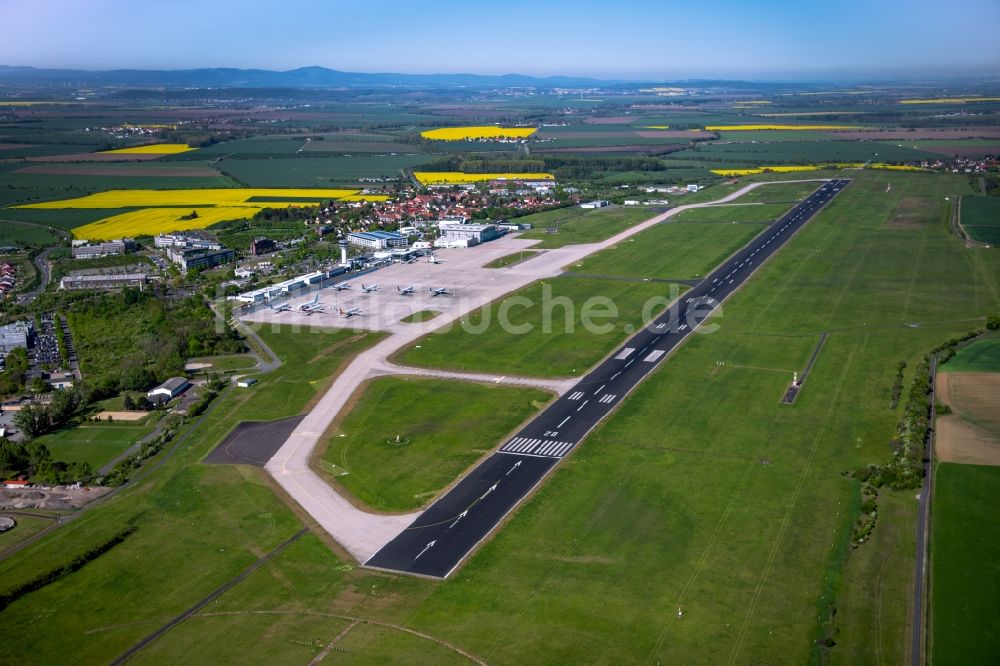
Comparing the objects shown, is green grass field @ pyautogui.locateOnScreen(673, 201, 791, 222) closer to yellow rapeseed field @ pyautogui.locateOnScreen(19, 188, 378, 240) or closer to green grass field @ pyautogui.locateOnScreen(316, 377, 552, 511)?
yellow rapeseed field @ pyautogui.locateOnScreen(19, 188, 378, 240)

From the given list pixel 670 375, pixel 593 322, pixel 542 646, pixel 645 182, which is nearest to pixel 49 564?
pixel 542 646

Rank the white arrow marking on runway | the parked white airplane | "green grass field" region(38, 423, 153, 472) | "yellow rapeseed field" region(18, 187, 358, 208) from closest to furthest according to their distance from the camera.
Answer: the white arrow marking on runway < "green grass field" region(38, 423, 153, 472) < the parked white airplane < "yellow rapeseed field" region(18, 187, 358, 208)

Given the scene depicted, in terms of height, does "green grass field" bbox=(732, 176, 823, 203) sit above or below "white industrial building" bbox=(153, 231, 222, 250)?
above

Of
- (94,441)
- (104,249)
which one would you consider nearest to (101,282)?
(104,249)

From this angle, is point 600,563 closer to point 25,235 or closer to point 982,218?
point 982,218

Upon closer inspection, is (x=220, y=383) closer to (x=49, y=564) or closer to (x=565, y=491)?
(x=49, y=564)

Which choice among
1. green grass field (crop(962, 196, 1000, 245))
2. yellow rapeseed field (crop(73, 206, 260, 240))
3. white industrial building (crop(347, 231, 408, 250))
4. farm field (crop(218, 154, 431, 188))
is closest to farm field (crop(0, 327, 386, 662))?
white industrial building (crop(347, 231, 408, 250))

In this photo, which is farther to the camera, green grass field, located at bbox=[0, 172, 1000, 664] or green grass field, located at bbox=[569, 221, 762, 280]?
green grass field, located at bbox=[569, 221, 762, 280]

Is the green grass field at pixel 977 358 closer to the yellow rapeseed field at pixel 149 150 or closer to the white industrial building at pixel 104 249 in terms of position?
the white industrial building at pixel 104 249
